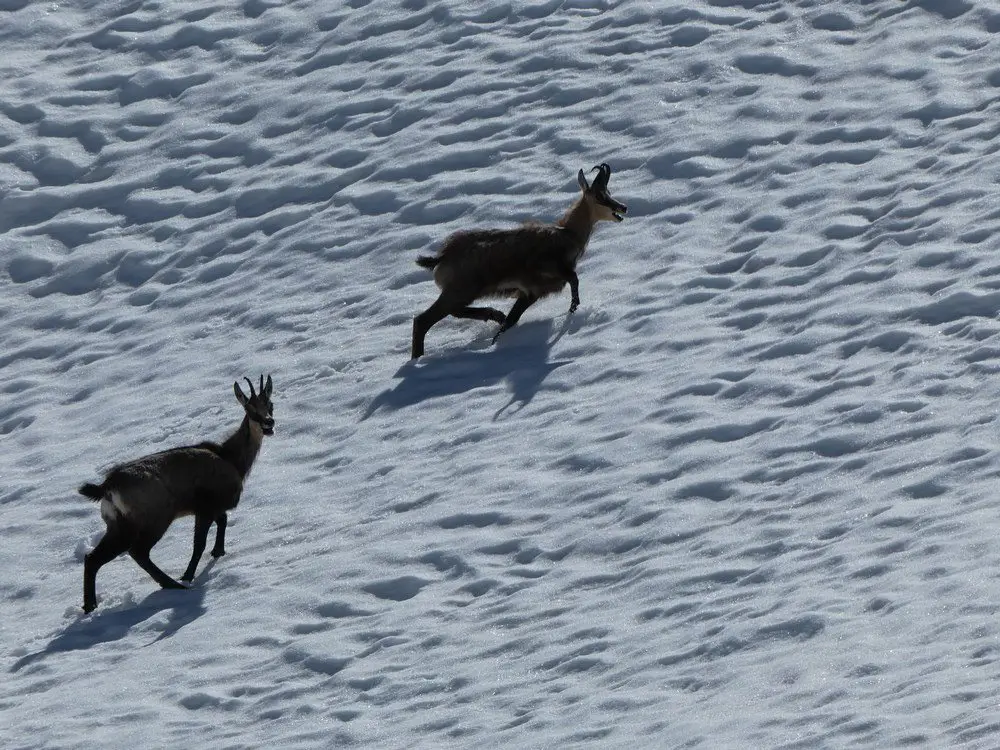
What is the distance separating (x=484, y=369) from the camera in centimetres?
1395

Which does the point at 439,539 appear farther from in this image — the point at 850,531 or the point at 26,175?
the point at 26,175

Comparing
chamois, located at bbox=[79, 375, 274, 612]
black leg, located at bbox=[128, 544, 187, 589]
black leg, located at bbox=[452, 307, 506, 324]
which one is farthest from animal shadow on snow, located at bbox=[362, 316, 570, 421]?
black leg, located at bbox=[128, 544, 187, 589]

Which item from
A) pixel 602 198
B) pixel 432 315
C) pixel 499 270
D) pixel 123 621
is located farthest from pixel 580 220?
pixel 123 621

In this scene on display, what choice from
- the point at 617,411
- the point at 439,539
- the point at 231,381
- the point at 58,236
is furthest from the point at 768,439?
the point at 58,236

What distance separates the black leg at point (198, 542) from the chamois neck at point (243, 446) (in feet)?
1.84

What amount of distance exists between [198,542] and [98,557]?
64 centimetres

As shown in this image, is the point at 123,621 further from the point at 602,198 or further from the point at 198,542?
the point at 602,198

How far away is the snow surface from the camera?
984 cm

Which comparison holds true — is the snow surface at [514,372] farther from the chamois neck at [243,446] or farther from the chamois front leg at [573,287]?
the chamois neck at [243,446]

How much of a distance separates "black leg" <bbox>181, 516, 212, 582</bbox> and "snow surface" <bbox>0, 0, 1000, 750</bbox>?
0.61ft

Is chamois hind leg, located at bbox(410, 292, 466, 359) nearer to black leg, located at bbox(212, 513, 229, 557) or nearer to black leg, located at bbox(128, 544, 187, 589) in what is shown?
black leg, located at bbox(212, 513, 229, 557)

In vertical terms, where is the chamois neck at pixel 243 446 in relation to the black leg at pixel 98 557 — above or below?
above

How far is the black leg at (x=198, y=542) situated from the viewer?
1180cm

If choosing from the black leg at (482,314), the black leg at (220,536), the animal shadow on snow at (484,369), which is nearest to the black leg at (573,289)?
the animal shadow on snow at (484,369)
